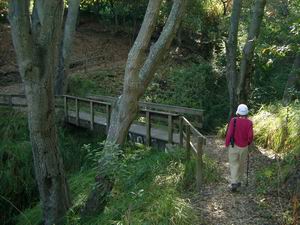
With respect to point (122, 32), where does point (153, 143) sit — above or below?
below

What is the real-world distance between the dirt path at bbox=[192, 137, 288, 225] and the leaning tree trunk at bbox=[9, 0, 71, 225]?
2.49 m

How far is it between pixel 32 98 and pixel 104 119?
7.66 metres

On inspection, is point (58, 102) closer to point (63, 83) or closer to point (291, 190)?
point (63, 83)

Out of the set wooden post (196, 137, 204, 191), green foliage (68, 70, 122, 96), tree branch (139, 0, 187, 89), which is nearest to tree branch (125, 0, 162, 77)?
tree branch (139, 0, 187, 89)

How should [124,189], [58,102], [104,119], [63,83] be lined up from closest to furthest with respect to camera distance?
[124,189] → [104,119] → [58,102] → [63,83]

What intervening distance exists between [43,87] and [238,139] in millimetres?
3541

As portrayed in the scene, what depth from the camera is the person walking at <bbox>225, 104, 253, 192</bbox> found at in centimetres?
793

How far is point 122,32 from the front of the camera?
92.6 feet

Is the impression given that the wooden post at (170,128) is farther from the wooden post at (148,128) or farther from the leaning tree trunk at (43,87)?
the leaning tree trunk at (43,87)

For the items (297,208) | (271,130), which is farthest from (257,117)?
(297,208)

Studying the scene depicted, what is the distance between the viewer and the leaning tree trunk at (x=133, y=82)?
7203mm

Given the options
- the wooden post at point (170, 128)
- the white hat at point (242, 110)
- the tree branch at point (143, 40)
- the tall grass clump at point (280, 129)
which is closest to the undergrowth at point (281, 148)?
the tall grass clump at point (280, 129)

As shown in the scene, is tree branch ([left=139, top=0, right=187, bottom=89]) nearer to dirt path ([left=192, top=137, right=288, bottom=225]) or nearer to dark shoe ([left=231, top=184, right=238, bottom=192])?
dirt path ([left=192, top=137, right=288, bottom=225])

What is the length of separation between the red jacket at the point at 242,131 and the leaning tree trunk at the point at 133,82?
181 cm
